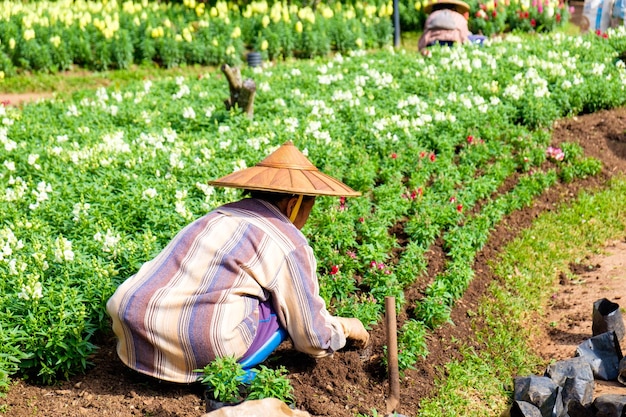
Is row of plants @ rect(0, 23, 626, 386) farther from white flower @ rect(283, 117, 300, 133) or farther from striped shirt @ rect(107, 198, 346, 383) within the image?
striped shirt @ rect(107, 198, 346, 383)

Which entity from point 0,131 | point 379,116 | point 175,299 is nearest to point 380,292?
point 175,299

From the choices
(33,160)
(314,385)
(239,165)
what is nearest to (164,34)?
(33,160)

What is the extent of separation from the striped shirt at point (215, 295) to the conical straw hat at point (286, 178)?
147 mm

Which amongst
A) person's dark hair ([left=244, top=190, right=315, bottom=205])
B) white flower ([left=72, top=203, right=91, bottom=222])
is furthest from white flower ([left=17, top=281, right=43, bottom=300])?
person's dark hair ([left=244, top=190, right=315, bottom=205])

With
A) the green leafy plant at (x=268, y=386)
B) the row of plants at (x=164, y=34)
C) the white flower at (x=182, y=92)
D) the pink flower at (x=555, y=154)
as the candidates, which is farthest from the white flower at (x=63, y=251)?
the row of plants at (x=164, y=34)

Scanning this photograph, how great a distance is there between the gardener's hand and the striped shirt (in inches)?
14.0

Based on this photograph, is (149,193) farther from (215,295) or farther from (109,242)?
(215,295)

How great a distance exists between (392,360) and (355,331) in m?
0.31

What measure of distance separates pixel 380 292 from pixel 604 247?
2.40 metres

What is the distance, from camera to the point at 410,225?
5.99 m

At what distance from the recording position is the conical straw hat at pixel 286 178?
4.02 m

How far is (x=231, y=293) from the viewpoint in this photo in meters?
3.87

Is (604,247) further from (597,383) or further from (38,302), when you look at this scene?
(38,302)

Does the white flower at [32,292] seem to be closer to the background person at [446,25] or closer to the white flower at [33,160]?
the white flower at [33,160]
